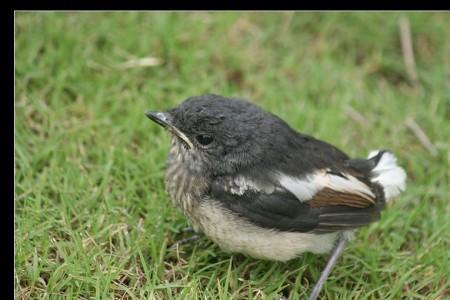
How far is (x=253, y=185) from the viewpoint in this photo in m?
4.40

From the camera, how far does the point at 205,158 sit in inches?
178

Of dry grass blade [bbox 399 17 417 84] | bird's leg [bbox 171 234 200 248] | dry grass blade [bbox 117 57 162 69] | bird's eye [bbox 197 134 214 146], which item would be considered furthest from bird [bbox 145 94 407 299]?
dry grass blade [bbox 399 17 417 84]

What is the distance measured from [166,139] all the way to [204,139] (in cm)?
115

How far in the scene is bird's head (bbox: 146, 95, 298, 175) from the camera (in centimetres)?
443

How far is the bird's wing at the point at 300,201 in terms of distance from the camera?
4387 mm

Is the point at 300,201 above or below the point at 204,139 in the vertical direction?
below

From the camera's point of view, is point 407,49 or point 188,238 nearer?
point 188,238

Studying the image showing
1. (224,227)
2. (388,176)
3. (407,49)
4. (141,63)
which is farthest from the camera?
(407,49)

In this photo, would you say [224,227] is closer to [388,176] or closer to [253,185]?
[253,185]

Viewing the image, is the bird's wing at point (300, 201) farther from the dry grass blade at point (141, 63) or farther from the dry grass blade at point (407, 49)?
the dry grass blade at point (407, 49)

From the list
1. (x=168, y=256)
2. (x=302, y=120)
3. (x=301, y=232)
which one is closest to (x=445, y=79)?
(x=302, y=120)

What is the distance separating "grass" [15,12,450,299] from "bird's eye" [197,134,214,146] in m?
0.75

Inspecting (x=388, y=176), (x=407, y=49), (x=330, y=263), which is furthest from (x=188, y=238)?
(x=407, y=49)

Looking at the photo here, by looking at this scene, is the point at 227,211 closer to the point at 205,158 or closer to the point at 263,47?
the point at 205,158
